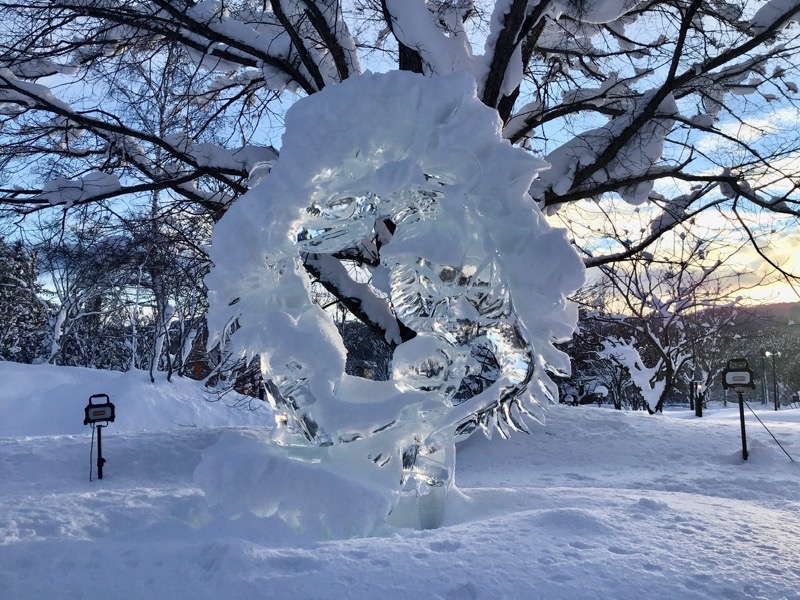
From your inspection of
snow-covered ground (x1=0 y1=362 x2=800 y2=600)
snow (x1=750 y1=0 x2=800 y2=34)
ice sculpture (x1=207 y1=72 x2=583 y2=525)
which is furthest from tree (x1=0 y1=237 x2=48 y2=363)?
snow (x1=750 y1=0 x2=800 y2=34)

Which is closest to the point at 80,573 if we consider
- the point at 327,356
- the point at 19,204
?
the point at 327,356

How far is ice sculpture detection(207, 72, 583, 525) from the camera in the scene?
4035mm

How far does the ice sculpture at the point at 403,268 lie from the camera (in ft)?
13.2

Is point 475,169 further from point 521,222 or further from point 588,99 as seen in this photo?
point 588,99

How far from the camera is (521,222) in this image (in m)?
4.14

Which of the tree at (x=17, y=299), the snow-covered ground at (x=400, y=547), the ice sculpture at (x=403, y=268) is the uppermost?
the tree at (x=17, y=299)

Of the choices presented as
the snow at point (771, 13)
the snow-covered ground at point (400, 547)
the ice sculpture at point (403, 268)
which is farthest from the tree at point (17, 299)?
the snow at point (771, 13)

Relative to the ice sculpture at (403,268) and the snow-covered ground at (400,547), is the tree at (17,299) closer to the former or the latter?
the snow-covered ground at (400,547)

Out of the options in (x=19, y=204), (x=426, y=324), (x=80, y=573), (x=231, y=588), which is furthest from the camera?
(x=19, y=204)

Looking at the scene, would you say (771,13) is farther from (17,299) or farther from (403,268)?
(17,299)

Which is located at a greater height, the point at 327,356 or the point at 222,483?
the point at 327,356

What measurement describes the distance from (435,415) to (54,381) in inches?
577

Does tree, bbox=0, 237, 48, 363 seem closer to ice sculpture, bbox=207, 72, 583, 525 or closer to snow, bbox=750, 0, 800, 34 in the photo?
ice sculpture, bbox=207, 72, 583, 525

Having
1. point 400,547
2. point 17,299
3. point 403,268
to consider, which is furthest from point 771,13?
point 17,299
